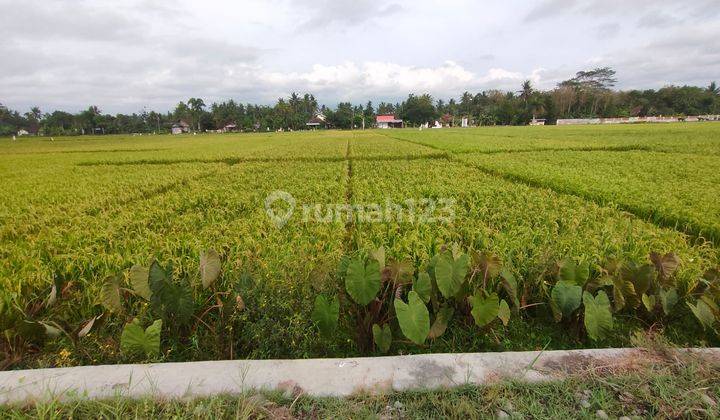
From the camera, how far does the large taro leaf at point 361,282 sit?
1837 mm

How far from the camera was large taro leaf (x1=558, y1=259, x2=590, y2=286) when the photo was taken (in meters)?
2.11

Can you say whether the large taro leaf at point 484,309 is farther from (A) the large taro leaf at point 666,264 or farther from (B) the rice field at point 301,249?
(A) the large taro leaf at point 666,264

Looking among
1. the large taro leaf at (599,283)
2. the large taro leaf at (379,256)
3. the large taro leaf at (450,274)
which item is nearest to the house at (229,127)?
the large taro leaf at (379,256)

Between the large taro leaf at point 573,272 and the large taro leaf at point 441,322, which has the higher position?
the large taro leaf at point 573,272

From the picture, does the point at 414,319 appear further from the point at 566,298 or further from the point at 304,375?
the point at 566,298

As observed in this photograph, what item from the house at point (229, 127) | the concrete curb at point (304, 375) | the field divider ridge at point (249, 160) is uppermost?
the house at point (229, 127)

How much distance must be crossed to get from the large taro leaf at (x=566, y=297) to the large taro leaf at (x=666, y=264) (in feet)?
2.31

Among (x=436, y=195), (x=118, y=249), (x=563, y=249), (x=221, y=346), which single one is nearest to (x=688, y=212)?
(x=563, y=249)

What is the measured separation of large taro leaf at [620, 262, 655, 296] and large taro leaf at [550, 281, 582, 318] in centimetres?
47

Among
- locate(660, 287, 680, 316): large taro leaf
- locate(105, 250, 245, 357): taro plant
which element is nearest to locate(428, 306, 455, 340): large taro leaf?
locate(105, 250, 245, 357): taro plant

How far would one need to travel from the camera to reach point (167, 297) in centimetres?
185

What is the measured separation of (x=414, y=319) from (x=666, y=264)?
1.75 meters

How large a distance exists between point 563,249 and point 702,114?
108m

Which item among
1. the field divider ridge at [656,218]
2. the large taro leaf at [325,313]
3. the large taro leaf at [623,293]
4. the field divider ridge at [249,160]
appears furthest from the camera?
the field divider ridge at [249,160]
